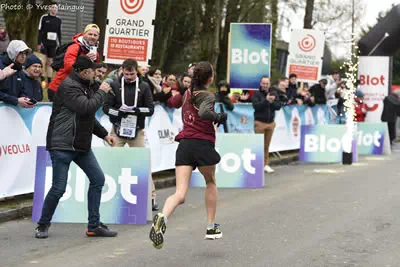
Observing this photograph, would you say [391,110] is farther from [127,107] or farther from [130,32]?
[127,107]

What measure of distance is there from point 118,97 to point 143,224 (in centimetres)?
190

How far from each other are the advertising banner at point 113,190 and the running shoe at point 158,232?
2.20 metres

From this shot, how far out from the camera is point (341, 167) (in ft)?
63.4

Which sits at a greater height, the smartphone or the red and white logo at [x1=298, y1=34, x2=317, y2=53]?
the red and white logo at [x1=298, y1=34, x2=317, y2=53]

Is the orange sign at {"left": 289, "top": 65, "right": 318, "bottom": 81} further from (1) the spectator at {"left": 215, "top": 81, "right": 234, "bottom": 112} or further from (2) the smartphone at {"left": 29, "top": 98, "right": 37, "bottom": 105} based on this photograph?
(2) the smartphone at {"left": 29, "top": 98, "right": 37, "bottom": 105}

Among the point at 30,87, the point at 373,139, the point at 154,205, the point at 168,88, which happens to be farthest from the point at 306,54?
the point at 30,87

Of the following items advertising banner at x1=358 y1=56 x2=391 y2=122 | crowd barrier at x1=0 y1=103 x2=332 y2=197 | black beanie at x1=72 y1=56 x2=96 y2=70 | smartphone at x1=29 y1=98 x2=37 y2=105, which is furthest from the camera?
advertising banner at x1=358 y1=56 x2=391 y2=122

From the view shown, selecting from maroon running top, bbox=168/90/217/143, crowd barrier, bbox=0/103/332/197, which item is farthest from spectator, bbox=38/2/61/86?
maroon running top, bbox=168/90/217/143

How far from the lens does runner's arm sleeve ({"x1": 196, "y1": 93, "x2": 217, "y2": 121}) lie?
352 inches

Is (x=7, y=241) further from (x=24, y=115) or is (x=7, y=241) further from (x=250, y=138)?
(x=250, y=138)

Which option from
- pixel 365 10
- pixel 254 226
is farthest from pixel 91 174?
pixel 365 10

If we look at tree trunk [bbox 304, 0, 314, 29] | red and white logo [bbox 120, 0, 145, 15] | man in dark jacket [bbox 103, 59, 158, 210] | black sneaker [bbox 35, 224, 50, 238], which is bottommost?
black sneaker [bbox 35, 224, 50, 238]

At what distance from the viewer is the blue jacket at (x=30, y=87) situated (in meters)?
11.8

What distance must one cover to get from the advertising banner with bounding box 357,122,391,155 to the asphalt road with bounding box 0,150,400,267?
9.59 m
